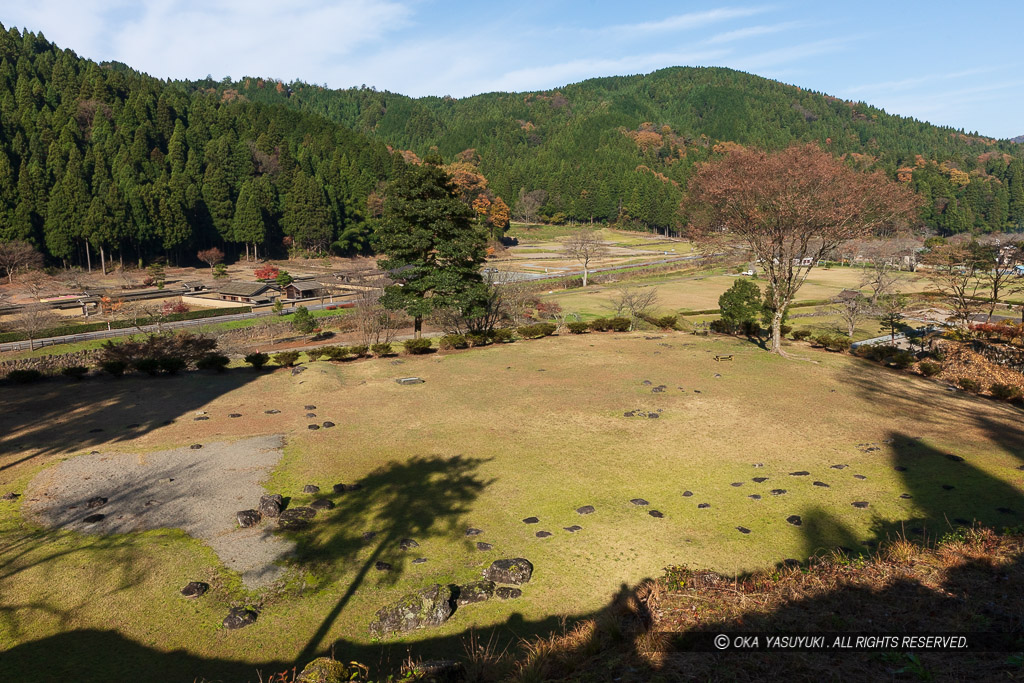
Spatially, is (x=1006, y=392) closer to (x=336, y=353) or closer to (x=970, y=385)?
(x=970, y=385)

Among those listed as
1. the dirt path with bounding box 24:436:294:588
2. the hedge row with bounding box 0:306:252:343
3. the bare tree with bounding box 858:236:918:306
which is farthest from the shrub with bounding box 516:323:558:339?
the hedge row with bounding box 0:306:252:343

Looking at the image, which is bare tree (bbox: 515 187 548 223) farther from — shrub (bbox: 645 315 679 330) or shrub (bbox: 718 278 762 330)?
shrub (bbox: 718 278 762 330)

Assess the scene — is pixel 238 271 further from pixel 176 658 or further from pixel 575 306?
pixel 176 658

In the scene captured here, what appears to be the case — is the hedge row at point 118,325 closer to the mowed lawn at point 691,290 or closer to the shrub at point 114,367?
the shrub at point 114,367

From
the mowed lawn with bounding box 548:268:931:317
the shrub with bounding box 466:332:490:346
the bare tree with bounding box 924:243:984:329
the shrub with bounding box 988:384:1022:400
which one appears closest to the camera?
the shrub with bounding box 988:384:1022:400

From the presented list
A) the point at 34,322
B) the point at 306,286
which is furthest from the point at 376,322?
the point at 306,286

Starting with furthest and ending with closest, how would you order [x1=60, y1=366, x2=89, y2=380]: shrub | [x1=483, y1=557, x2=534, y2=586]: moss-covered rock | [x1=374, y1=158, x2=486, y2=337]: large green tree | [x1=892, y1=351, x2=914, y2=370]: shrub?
[x1=374, y1=158, x2=486, y2=337]: large green tree → [x1=892, y1=351, x2=914, y2=370]: shrub → [x1=60, y1=366, x2=89, y2=380]: shrub → [x1=483, y1=557, x2=534, y2=586]: moss-covered rock
